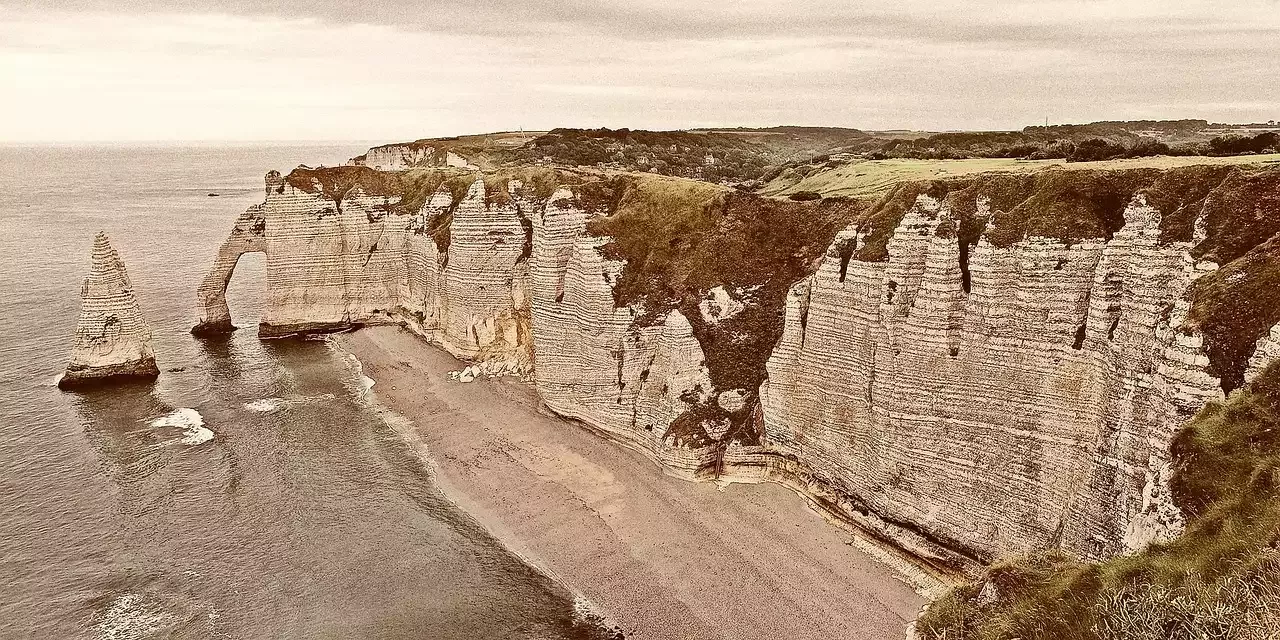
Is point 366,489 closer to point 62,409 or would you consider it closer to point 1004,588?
point 62,409

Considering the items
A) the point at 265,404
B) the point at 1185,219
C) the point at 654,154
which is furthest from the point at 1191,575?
the point at 654,154

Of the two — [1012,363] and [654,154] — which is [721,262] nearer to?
[1012,363]

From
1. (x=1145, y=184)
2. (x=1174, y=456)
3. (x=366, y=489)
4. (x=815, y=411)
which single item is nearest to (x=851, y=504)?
(x=815, y=411)

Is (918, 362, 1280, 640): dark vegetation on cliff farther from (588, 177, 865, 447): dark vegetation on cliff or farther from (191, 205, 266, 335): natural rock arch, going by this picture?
(191, 205, 266, 335): natural rock arch

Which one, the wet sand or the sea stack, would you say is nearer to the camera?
the wet sand

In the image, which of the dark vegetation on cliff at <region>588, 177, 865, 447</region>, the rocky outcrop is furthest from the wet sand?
the rocky outcrop

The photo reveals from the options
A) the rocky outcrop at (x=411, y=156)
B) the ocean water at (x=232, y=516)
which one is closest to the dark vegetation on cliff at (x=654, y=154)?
the rocky outcrop at (x=411, y=156)

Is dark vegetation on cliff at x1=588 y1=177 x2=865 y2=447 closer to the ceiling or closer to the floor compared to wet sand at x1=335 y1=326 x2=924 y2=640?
closer to the ceiling
